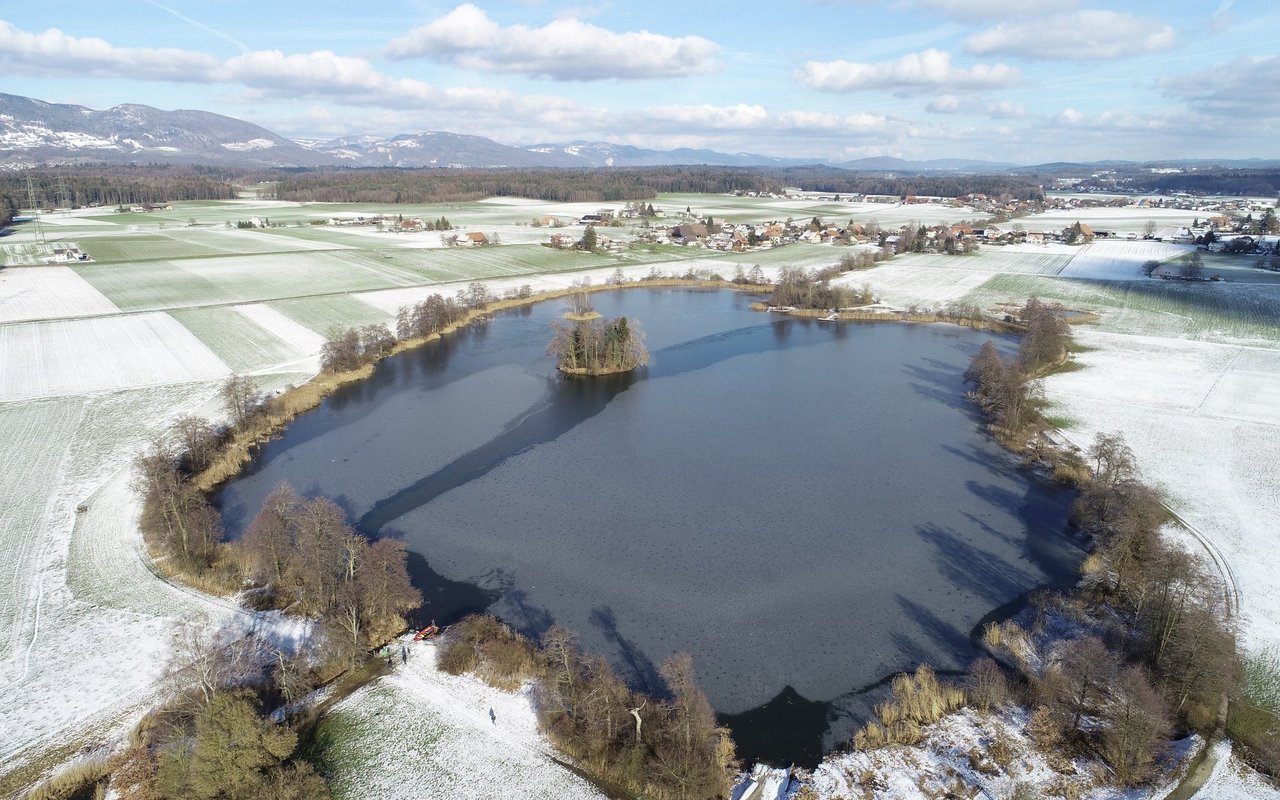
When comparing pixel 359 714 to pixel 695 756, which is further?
pixel 359 714

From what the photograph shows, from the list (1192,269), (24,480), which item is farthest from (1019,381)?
(1192,269)

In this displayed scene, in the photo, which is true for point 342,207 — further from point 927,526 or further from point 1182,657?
point 1182,657

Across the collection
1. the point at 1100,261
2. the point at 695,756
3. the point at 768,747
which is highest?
the point at 1100,261

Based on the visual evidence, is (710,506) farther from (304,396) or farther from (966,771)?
(304,396)

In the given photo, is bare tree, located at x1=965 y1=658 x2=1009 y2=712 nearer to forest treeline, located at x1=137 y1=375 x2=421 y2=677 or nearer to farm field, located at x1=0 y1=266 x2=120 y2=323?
forest treeline, located at x1=137 y1=375 x2=421 y2=677

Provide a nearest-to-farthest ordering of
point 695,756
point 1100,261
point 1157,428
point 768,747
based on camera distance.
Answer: point 695,756 → point 768,747 → point 1157,428 → point 1100,261

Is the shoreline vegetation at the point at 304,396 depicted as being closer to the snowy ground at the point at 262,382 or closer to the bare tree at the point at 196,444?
the bare tree at the point at 196,444

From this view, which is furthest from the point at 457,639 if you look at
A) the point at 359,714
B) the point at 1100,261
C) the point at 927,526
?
the point at 1100,261

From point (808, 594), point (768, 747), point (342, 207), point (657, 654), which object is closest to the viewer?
point (768, 747)

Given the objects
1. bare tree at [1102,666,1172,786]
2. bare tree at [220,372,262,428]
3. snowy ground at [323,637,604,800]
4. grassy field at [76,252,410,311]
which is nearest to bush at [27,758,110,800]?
snowy ground at [323,637,604,800]
